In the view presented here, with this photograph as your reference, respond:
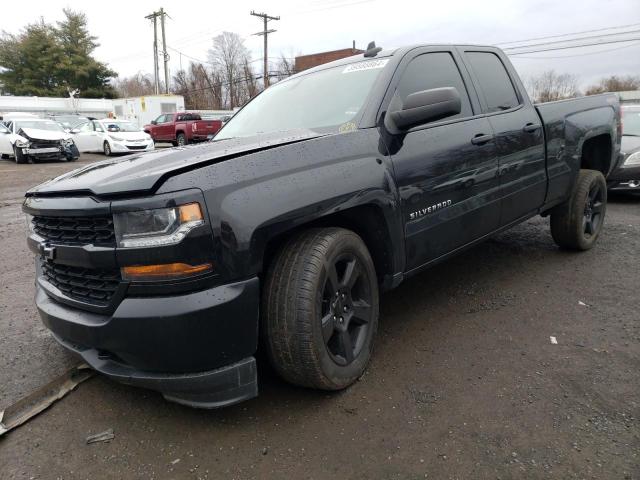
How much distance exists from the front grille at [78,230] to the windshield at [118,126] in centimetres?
1877

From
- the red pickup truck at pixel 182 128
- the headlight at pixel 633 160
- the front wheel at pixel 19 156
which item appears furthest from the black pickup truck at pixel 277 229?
the red pickup truck at pixel 182 128

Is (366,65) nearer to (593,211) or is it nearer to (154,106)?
(593,211)

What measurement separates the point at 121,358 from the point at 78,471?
50 centimetres

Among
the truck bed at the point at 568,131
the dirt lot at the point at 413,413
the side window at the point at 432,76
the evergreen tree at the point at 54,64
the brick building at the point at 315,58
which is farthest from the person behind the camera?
the brick building at the point at 315,58

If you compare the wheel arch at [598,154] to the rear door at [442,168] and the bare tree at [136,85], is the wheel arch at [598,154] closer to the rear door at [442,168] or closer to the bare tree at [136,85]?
the rear door at [442,168]

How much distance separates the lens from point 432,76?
10.7 feet

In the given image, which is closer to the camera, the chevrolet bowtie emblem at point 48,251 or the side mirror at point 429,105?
the chevrolet bowtie emblem at point 48,251

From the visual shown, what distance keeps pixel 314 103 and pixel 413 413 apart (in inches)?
78.5

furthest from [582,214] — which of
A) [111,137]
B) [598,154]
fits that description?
[111,137]

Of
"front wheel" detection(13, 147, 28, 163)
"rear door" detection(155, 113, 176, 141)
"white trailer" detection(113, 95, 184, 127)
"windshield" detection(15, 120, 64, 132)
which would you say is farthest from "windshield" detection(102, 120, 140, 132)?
"white trailer" detection(113, 95, 184, 127)

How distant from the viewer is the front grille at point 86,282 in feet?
6.67

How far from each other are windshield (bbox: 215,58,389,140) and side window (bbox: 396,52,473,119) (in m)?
0.19

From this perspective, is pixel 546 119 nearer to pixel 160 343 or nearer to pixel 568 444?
pixel 568 444

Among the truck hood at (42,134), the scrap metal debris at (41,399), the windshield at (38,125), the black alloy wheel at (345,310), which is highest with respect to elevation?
the windshield at (38,125)
